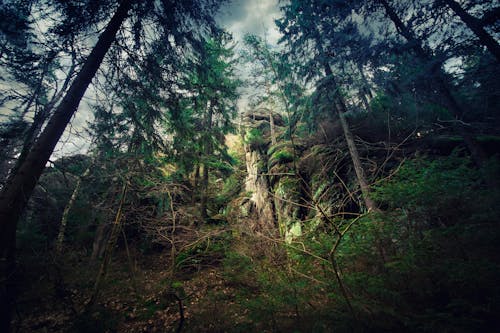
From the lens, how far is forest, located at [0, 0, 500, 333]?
2795 mm

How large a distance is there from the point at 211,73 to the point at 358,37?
899cm

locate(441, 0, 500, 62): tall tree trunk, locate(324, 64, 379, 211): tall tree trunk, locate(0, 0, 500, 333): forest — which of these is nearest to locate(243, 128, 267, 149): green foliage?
locate(0, 0, 500, 333): forest

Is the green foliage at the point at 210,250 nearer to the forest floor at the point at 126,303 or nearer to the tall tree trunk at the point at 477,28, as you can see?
the forest floor at the point at 126,303

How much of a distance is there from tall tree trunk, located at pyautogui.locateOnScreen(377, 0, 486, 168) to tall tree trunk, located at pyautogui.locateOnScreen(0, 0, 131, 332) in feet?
36.7

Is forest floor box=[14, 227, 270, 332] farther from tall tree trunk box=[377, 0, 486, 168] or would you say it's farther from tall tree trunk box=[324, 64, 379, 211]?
tall tree trunk box=[377, 0, 486, 168]

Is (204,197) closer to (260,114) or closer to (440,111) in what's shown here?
(260,114)

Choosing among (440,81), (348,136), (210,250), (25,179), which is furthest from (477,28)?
(25,179)

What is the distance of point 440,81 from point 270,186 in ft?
30.7

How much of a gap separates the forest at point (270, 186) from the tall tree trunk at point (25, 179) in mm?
27

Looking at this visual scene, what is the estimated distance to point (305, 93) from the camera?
1177 cm

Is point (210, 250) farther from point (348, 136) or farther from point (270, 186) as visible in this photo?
point (348, 136)

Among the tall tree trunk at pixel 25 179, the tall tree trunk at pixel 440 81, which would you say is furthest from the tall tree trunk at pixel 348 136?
the tall tree trunk at pixel 25 179

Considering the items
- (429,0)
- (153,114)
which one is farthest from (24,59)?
(429,0)

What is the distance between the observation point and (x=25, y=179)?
10.6ft
